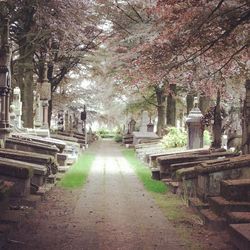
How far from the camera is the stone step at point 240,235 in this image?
5642mm

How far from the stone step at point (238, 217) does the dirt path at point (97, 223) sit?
2.47ft

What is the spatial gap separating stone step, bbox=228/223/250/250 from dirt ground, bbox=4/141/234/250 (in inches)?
10.9

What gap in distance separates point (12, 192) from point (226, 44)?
4.63 meters

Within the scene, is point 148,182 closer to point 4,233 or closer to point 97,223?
point 97,223

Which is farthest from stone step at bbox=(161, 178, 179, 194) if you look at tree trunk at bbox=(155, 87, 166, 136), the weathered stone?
tree trunk at bbox=(155, 87, 166, 136)

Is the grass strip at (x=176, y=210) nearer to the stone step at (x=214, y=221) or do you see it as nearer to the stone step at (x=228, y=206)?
the stone step at (x=214, y=221)

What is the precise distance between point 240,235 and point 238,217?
0.86m

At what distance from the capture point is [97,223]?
7934 millimetres

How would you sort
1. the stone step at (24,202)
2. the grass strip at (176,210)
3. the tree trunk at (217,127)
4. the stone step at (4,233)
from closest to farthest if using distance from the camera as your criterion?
the stone step at (4,233)
the grass strip at (176,210)
the stone step at (24,202)
the tree trunk at (217,127)

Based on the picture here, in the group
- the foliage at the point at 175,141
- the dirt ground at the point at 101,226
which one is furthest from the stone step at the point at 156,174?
the foliage at the point at 175,141

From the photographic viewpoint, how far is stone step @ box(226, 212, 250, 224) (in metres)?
6.60

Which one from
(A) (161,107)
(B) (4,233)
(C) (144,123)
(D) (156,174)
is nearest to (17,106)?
(D) (156,174)

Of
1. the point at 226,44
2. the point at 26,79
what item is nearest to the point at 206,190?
the point at 226,44

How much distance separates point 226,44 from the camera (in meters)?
9.16
